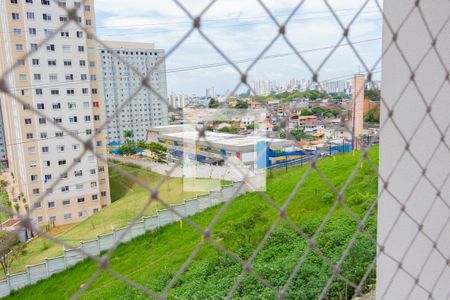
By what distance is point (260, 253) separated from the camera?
8.89 feet

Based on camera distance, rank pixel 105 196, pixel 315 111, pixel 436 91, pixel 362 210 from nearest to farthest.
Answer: pixel 436 91
pixel 315 111
pixel 362 210
pixel 105 196

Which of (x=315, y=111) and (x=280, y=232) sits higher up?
(x=315, y=111)

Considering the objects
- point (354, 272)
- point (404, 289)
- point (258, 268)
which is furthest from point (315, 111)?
point (258, 268)

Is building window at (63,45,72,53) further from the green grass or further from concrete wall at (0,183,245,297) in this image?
concrete wall at (0,183,245,297)

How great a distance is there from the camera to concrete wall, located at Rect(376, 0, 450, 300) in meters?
0.54

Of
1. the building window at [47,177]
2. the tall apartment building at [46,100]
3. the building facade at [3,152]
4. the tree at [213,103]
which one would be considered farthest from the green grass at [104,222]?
the tree at [213,103]

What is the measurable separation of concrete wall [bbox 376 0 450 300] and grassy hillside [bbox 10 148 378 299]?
3.13 feet

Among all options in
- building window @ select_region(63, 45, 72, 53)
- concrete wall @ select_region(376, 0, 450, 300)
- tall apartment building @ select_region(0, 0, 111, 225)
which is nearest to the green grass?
tall apartment building @ select_region(0, 0, 111, 225)

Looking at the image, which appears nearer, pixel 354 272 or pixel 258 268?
pixel 354 272

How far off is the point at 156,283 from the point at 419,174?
2.85 meters

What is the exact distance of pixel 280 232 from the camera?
2.92 metres

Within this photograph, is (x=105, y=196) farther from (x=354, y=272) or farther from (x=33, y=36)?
(x=354, y=272)

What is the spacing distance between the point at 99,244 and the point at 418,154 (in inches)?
190

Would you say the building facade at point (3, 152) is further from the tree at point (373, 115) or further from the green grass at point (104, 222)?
the tree at point (373, 115)
